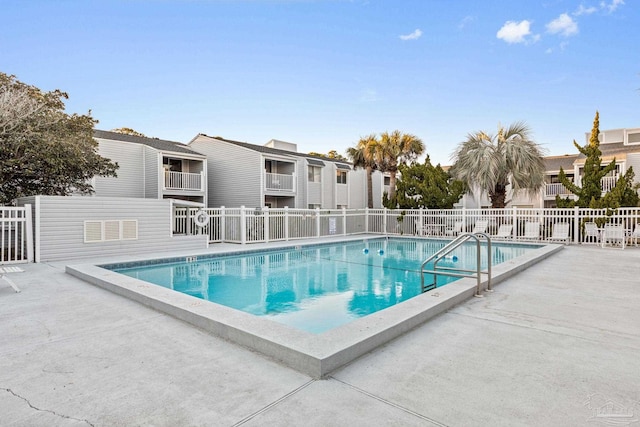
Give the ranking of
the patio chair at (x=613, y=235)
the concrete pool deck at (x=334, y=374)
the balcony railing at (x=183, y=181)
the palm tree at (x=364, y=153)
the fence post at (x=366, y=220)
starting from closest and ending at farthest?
the concrete pool deck at (x=334, y=374), the patio chair at (x=613, y=235), the balcony railing at (x=183, y=181), the fence post at (x=366, y=220), the palm tree at (x=364, y=153)

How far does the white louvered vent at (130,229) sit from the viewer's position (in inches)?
437

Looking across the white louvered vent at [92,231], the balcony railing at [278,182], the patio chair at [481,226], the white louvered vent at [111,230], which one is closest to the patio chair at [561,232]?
the patio chair at [481,226]

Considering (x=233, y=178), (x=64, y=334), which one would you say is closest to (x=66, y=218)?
(x=64, y=334)

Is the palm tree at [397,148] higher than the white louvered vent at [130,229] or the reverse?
higher

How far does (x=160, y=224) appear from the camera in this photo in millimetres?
11984

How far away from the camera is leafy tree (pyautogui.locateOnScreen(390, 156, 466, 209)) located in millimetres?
18859

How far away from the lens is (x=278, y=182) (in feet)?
76.6

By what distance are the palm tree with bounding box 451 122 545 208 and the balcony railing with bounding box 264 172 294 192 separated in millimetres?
10829

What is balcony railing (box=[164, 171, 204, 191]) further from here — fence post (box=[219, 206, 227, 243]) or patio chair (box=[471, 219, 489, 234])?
patio chair (box=[471, 219, 489, 234])

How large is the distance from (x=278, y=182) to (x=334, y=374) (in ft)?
68.5

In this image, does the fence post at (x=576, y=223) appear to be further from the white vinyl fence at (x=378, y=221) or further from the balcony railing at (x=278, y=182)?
the balcony railing at (x=278, y=182)

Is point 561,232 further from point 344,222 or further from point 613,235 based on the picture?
point 344,222

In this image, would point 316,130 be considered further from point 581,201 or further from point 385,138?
point 581,201

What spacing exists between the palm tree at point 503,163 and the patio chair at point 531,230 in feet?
11.8
